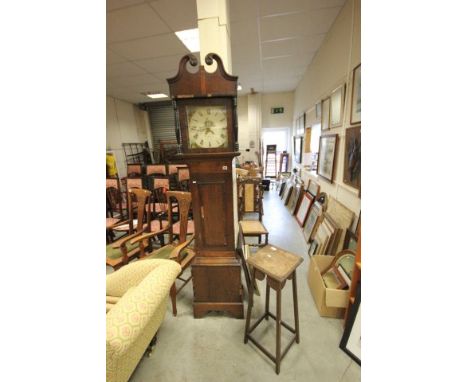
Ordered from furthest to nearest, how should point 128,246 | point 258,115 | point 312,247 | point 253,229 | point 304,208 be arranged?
point 258,115 < point 304,208 < point 312,247 < point 253,229 < point 128,246

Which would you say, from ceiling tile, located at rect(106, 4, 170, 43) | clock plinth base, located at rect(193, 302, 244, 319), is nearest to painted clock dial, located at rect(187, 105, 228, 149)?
clock plinth base, located at rect(193, 302, 244, 319)

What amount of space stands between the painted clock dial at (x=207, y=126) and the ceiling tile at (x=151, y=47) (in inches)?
83.0

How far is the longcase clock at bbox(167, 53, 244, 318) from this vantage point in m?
1.26

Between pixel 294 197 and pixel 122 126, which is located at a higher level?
pixel 122 126

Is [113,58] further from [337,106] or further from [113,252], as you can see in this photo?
[337,106]

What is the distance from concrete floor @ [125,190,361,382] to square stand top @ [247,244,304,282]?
0.71m

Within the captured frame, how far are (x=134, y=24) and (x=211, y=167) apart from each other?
2306 mm

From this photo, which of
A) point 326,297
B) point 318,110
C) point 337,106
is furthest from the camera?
point 318,110

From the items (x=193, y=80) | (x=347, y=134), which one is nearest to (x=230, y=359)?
(x=193, y=80)

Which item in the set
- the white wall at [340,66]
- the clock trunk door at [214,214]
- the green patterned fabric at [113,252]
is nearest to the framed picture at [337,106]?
the white wall at [340,66]

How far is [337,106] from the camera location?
2.48m

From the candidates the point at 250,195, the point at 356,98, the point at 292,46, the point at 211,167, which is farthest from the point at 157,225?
the point at 292,46
